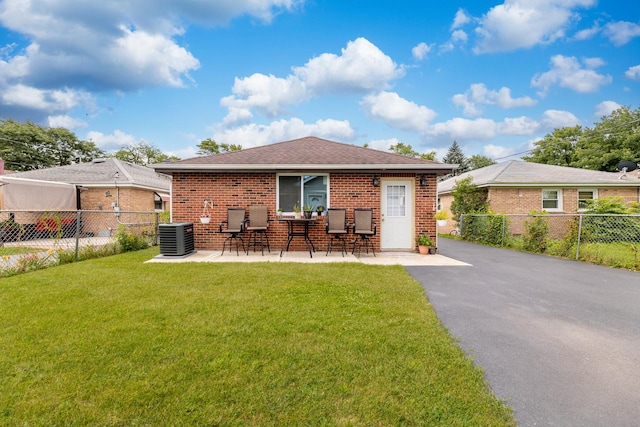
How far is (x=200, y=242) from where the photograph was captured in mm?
8219

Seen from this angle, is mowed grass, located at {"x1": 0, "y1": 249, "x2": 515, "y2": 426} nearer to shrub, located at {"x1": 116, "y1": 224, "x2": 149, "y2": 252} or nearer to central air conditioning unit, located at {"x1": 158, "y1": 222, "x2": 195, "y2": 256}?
central air conditioning unit, located at {"x1": 158, "y1": 222, "x2": 195, "y2": 256}

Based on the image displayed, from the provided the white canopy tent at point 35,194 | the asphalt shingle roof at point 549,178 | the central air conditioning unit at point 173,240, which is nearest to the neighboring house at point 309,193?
the central air conditioning unit at point 173,240

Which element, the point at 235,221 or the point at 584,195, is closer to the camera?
the point at 235,221

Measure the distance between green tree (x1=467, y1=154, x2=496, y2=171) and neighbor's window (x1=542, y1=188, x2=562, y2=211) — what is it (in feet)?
105

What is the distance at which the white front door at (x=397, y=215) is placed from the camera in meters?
8.29

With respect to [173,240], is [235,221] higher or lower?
higher

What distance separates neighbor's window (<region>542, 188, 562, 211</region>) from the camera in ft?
45.8

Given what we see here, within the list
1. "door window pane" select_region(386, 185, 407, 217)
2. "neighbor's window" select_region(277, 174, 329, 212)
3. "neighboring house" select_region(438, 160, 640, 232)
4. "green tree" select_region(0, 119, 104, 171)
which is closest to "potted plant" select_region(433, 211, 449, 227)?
"door window pane" select_region(386, 185, 407, 217)

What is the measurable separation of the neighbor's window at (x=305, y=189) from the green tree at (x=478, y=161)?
42.4m

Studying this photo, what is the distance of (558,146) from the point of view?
105ft

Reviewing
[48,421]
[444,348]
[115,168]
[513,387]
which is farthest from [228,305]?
[115,168]

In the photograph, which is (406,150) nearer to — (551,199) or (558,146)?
(558,146)

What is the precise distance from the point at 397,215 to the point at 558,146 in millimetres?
35305

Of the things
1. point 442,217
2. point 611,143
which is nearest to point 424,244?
point 442,217
